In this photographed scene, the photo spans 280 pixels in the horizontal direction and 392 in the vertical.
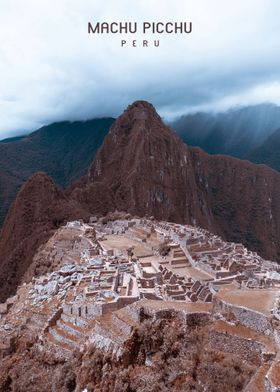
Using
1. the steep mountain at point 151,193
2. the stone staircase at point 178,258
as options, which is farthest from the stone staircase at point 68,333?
the steep mountain at point 151,193

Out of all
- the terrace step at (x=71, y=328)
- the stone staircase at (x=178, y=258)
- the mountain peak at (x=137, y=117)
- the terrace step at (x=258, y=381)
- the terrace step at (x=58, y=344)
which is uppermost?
the mountain peak at (x=137, y=117)

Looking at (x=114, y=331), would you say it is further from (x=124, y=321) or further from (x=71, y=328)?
(x=71, y=328)

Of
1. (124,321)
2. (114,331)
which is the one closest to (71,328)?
(114,331)

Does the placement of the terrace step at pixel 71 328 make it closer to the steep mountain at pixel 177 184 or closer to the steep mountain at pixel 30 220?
the steep mountain at pixel 30 220

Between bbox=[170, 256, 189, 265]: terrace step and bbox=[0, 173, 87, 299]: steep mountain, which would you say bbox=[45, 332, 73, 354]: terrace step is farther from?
bbox=[0, 173, 87, 299]: steep mountain

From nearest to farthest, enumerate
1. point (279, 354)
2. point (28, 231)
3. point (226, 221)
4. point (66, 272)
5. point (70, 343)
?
point (279, 354)
point (70, 343)
point (66, 272)
point (28, 231)
point (226, 221)

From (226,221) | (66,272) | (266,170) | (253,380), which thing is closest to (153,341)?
(253,380)

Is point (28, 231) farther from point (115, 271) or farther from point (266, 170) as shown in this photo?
point (266, 170)

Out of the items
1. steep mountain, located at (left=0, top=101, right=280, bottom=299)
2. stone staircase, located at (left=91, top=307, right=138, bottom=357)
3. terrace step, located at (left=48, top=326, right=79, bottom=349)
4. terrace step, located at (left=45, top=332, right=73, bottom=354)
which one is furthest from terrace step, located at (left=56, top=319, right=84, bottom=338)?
steep mountain, located at (left=0, top=101, right=280, bottom=299)
